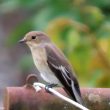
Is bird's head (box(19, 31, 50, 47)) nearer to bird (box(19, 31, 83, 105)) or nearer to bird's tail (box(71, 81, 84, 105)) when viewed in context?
bird (box(19, 31, 83, 105))

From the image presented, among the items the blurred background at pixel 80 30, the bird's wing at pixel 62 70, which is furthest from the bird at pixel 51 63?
the blurred background at pixel 80 30

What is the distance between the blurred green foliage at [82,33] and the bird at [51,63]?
0.52 metres

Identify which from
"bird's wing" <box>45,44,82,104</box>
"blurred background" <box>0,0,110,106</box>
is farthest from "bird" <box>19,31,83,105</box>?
"blurred background" <box>0,0,110,106</box>

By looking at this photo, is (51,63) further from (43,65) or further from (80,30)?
(80,30)

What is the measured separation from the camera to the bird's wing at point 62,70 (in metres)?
4.92

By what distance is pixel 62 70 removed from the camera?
17.2 feet

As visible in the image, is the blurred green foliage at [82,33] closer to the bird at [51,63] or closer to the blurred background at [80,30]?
the blurred background at [80,30]

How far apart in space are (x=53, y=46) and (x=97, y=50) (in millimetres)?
753

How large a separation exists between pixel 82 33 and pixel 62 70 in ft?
3.50

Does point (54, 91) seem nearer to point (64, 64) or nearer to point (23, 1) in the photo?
point (64, 64)

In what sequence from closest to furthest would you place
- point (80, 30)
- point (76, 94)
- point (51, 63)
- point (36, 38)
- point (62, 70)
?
point (76, 94)
point (62, 70)
point (51, 63)
point (36, 38)
point (80, 30)

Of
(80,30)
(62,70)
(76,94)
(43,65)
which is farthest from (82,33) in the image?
(76,94)

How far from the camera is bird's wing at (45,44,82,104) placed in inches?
194

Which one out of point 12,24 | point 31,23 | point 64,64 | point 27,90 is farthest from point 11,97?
point 12,24
